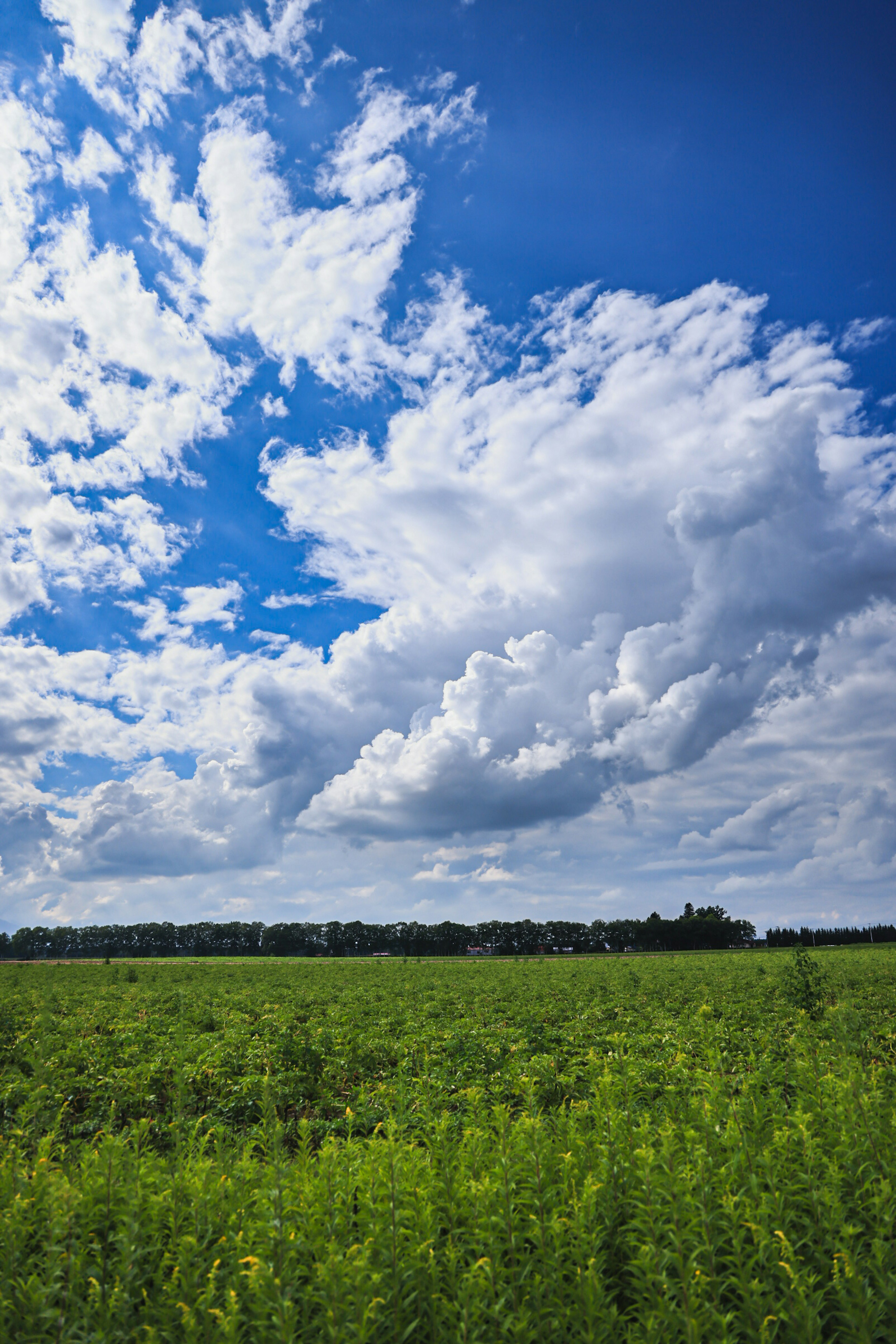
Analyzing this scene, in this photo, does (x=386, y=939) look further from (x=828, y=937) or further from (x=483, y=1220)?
(x=483, y=1220)

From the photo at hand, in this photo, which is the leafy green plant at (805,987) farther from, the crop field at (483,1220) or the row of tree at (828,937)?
the row of tree at (828,937)

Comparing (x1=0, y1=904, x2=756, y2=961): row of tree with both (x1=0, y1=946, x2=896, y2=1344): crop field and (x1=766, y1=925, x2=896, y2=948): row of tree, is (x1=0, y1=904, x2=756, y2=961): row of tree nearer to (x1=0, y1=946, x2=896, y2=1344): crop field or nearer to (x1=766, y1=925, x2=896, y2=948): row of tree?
(x1=766, y1=925, x2=896, y2=948): row of tree

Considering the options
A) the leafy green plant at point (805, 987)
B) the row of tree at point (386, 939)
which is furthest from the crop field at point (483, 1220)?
the row of tree at point (386, 939)

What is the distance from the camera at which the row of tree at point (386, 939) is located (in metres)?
162

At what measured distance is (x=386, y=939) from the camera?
173625 mm

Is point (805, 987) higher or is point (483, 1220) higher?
point (483, 1220)

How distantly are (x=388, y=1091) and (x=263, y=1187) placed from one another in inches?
349

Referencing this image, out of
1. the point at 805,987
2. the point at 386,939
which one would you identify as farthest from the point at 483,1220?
the point at 386,939

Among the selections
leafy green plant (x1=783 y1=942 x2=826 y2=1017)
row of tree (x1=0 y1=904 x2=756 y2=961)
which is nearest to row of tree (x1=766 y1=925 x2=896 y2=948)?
row of tree (x1=0 y1=904 x2=756 y2=961)

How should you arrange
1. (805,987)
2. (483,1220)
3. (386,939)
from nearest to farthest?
(483,1220) < (805,987) < (386,939)

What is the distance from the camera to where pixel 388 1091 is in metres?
14.5

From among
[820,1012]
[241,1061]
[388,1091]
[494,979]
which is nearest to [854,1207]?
[388,1091]

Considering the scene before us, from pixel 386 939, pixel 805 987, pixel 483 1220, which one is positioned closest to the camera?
pixel 483 1220

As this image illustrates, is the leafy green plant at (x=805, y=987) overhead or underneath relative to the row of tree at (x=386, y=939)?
overhead
